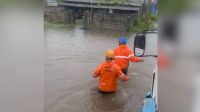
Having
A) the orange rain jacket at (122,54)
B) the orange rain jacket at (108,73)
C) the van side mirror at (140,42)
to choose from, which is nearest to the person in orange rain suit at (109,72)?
the orange rain jacket at (108,73)

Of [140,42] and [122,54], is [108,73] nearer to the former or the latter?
[122,54]

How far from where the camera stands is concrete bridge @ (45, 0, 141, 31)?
22516 millimetres

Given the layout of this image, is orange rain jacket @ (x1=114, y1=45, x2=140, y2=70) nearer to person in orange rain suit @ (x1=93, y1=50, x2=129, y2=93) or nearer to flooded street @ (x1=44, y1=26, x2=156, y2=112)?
flooded street @ (x1=44, y1=26, x2=156, y2=112)

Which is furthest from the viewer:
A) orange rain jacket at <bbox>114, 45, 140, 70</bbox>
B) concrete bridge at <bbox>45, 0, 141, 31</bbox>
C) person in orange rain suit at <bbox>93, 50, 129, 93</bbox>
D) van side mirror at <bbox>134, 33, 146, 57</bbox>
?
concrete bridge at <bbox>45, 0, 141, 31</bbox>

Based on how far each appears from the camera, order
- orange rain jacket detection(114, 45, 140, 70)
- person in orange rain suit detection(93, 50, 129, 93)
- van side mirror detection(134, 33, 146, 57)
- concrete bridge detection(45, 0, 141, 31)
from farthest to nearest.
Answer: concrete bridge detection(45, 0, 141, 31)
orange rain jacket detection(114, 45, 140, 70)
person in orange rain suit detection(93, 50, 129, 93)
van side mirror detection(134, 33, 146, 57)

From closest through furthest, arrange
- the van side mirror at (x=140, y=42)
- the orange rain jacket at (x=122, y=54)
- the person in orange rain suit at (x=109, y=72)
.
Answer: the van side mirror at (x=140, y=42) < the person in orange rain suit at (x=109, y=72) < the orange rain jacket at (x=122, y=54)

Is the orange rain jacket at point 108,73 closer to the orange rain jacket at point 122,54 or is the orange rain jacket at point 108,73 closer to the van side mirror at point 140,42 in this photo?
the orange rain jacket at point 122,54

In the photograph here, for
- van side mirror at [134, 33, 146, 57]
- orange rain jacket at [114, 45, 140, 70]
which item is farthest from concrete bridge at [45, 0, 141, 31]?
van side mirror at [134, 33, 146, 57]

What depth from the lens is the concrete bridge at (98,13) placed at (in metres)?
22.5

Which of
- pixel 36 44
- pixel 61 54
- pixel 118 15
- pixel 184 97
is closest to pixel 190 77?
pixel 184 97

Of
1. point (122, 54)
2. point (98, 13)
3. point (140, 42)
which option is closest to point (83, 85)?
point (122, 54)

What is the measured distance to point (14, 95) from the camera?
957mm

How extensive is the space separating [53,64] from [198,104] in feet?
30.1

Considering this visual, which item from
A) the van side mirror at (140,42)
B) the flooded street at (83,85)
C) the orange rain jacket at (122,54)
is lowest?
the flooded street at (83,85)
